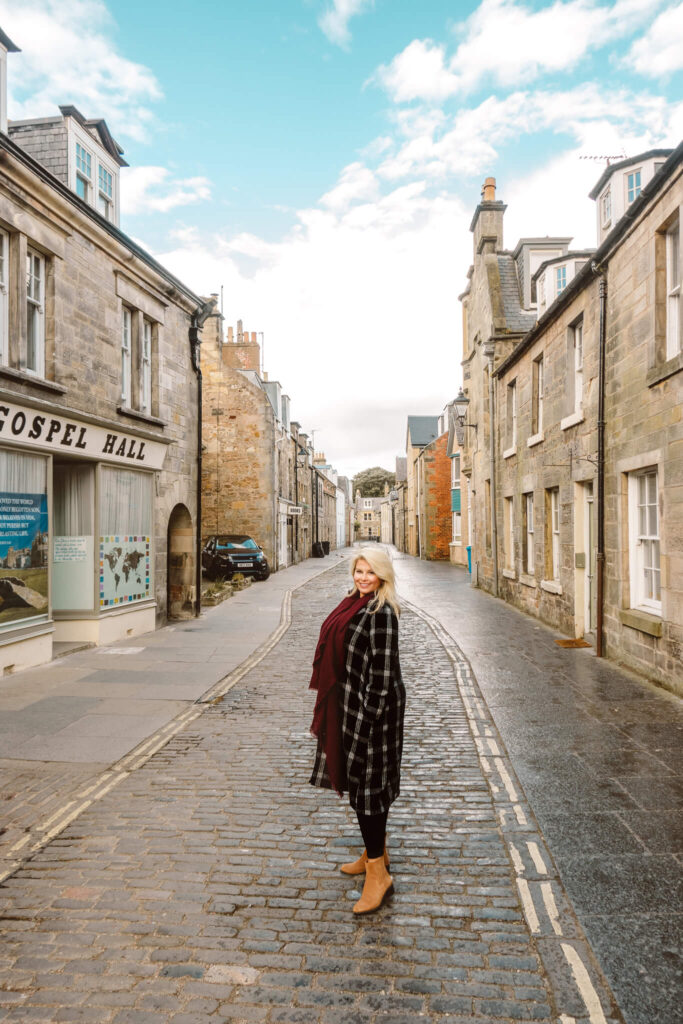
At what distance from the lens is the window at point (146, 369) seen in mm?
12984

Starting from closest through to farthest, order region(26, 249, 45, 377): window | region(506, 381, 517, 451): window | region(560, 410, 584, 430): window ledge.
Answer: region(26, 249, 45, 377): window
region(560, 410, 584, 430): window ledge
region(506, 381, 517, 451): window

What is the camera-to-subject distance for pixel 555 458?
1323 cm

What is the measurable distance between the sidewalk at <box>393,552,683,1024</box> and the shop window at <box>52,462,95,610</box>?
21.1 feet

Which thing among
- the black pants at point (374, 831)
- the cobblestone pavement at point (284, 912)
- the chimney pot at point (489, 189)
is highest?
the chimney pot at point (489, 189)

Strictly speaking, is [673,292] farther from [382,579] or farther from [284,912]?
[284,912]

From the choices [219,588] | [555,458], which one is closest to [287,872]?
[555,458]

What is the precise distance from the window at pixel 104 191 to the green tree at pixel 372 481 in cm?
11854

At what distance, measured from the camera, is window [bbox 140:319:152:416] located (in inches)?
511

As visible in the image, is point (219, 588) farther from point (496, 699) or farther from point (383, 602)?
point (383, 602)

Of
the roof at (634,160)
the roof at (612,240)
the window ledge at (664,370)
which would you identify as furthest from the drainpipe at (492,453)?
the window ledge at (664,370)

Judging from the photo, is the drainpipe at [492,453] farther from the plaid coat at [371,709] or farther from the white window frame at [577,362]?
the plaid coat at [371,709]

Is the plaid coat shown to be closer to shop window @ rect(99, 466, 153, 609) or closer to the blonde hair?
the blonde hair

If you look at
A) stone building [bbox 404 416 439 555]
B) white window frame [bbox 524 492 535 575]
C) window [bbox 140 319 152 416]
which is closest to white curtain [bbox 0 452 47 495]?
window [bbox 140 319 152 416]

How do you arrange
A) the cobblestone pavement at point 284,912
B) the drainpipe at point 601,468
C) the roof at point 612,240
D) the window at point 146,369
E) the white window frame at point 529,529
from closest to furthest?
the cobblestone pavement at point 284,912
the roof at point 612,240
the drainpipe at point 601,468
the window at point 146,369
the white window frame at point 529,529
